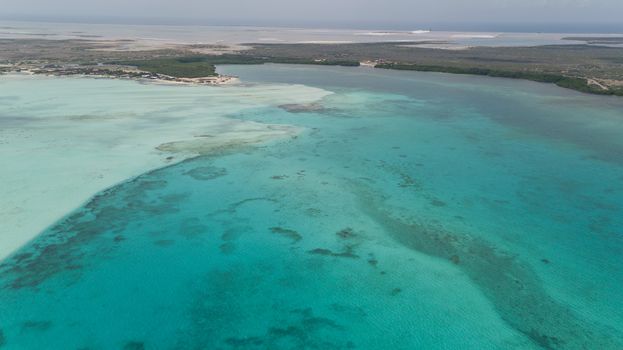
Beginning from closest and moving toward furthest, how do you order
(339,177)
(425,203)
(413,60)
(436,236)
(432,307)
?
Result: 1. (432,307)
2. (436,236)
3. (425,203)
4. (339,177)
5. (413,60)

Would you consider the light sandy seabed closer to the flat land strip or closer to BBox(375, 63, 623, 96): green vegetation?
the flat land strip

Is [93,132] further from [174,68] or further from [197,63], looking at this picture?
[197,63]

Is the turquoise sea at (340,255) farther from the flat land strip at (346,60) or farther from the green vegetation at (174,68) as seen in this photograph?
the flat land strip at (346,60)

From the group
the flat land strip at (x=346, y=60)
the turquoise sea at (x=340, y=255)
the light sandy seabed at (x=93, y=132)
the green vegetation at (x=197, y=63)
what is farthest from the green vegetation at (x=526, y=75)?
the light sandy seabed at (x=93, y=132)

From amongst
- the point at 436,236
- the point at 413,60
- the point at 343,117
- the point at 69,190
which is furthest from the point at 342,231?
the point at 413,60

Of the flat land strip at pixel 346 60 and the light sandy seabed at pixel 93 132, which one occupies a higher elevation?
the flat land strip at pixel 346 60

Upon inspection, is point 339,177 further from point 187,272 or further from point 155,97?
point 155,97

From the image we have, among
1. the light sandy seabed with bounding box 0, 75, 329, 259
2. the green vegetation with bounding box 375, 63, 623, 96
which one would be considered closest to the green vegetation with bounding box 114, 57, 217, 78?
the light sandy seabed with bounding box 0, 75, 329, 259
